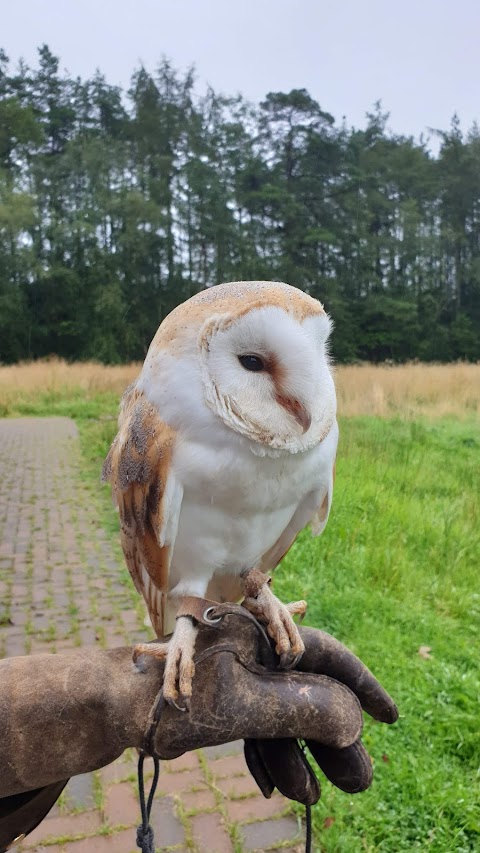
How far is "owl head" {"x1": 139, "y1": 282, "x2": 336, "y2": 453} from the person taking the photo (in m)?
1.14

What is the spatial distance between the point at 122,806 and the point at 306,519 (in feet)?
4.85

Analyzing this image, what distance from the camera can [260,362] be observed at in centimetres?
119

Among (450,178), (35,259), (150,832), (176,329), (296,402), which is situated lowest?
(150,832)

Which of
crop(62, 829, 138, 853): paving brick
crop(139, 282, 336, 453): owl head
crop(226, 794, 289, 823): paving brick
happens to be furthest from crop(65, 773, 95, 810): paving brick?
crop(139, 282, 336, 453): owl head

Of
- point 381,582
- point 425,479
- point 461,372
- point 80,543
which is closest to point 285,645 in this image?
point 381,582

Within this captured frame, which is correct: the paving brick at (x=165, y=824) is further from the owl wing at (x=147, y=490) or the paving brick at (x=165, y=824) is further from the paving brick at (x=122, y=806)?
the owl wing at (x=147, y=490)

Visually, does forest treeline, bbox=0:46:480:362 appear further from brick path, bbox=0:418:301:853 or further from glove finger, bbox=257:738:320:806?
glove finger, bbox=257:738:320:806

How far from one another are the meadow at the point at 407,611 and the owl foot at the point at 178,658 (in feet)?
2.24

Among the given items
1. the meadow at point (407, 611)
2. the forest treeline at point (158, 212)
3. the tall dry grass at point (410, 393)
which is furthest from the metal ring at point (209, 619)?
the forest treeline at point (158, 212)

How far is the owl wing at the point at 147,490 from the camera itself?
1.26 metres

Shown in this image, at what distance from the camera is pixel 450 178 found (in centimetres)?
3569

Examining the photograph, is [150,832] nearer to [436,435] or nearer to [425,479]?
[425,479]

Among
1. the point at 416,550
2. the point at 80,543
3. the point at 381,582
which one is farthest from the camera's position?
the point at 80,543

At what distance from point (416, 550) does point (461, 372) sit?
11.3 meters
